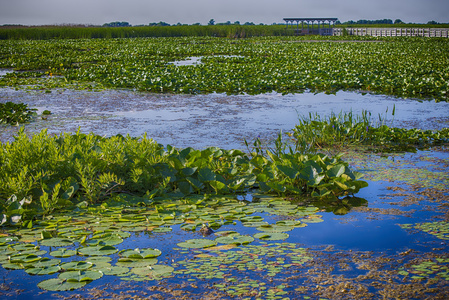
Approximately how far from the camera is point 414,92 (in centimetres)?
1073

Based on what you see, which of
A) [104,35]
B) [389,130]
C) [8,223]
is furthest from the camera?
[104,35]

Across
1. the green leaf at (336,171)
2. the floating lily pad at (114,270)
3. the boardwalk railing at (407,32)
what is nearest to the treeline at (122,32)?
the boardwalk railing at (407,32)

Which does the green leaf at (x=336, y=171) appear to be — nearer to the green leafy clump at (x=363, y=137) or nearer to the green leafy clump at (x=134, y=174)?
the green leafy clump at (x=134, y=174)

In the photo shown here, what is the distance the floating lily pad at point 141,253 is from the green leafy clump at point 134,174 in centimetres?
100

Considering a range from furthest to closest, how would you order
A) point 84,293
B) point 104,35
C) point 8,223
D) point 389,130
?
point 104,35, point 389,130, point 8,223, point 84,293

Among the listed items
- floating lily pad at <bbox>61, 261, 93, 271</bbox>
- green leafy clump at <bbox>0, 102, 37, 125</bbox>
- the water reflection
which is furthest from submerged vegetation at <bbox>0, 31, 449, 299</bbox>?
green leafy clump at <bbox>0, 102, 37, 125</bbox>

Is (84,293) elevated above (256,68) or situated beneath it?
situated beneath

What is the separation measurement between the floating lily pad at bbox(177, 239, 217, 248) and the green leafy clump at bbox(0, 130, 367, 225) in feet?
3.16

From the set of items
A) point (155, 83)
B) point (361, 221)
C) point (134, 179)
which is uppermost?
point (155, 83)

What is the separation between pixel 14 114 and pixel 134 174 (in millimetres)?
4907

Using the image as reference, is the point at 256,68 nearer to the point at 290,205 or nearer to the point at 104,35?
the point at 290,205

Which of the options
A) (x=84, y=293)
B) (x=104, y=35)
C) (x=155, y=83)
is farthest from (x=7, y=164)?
(x=104, y=35)

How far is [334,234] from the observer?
3.41 metres

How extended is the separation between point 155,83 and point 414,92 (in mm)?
6228
